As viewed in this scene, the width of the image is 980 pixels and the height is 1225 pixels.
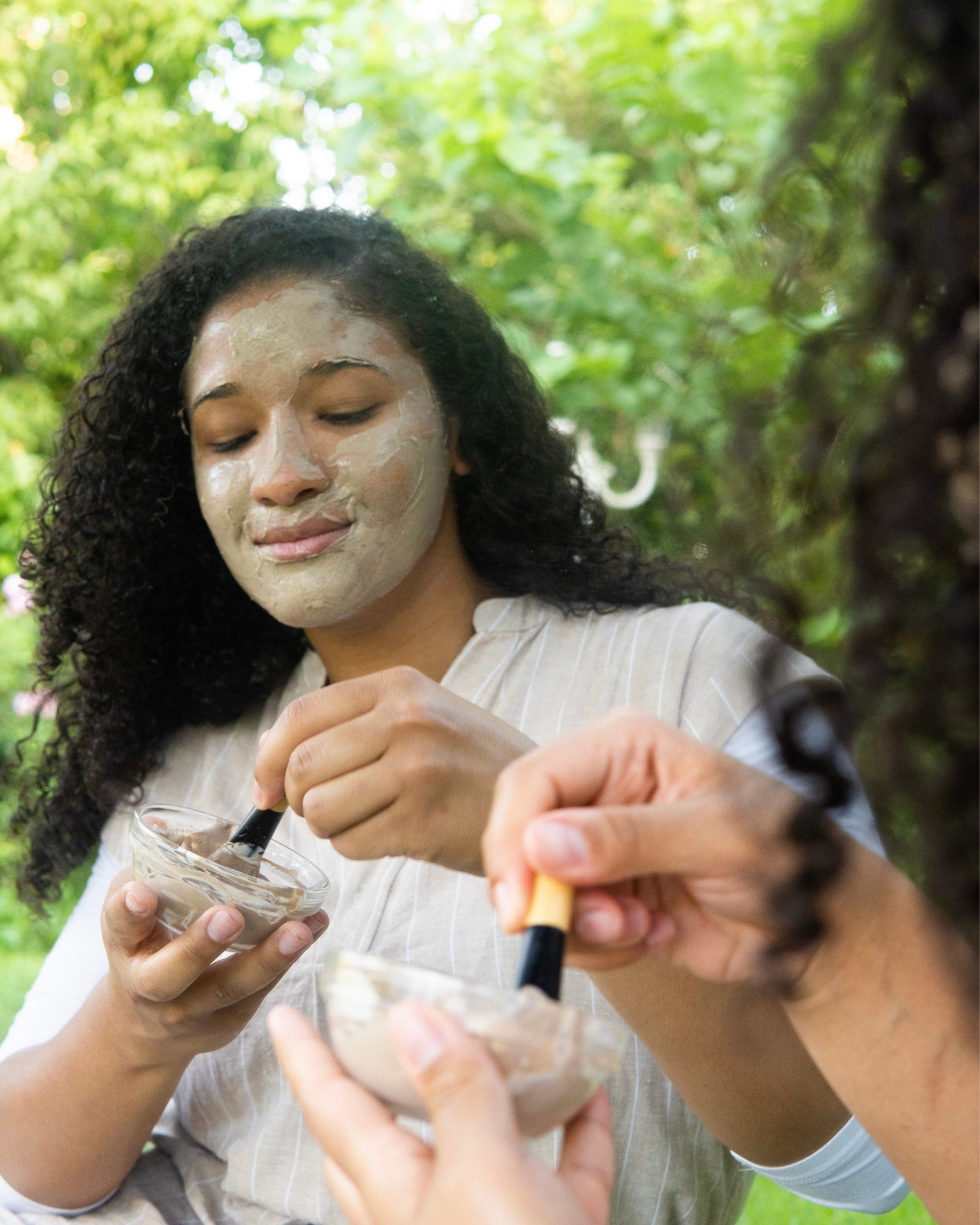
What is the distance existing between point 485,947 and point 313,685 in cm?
41

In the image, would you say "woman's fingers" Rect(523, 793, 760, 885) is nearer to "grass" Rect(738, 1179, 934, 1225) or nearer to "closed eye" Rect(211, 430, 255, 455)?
"closed eye" Rect(211, 430, 255, 455)

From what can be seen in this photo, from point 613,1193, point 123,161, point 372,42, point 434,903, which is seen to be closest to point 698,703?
point 434,903

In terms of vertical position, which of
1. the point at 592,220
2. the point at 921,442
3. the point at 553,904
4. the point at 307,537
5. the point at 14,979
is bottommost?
the point at 14,979

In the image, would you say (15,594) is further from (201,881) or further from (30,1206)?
(201,881)

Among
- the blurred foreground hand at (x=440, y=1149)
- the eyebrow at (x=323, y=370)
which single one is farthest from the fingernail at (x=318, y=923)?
the eyebrow at (x=323, y=370)

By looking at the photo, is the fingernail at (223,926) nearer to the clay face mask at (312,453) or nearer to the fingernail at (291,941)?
the fingernail at (291,941)

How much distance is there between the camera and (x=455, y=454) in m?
1.34

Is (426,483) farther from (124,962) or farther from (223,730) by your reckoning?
(124,962)

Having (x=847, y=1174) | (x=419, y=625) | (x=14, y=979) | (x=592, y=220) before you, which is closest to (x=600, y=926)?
(x=847, y=1174)

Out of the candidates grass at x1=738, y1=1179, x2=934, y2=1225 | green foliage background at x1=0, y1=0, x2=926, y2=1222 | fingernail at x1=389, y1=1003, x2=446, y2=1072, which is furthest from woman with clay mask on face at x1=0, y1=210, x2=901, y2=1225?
grass at x1=738, y1=1179, x2=934, y2=1225

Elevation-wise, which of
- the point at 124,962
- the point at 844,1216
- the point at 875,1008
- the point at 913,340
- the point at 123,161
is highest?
the point at 913,340

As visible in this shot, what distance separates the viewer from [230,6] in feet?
15.4

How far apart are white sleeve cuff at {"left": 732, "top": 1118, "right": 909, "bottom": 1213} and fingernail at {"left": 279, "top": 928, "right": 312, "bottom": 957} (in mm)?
360

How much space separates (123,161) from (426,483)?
3885 mm
